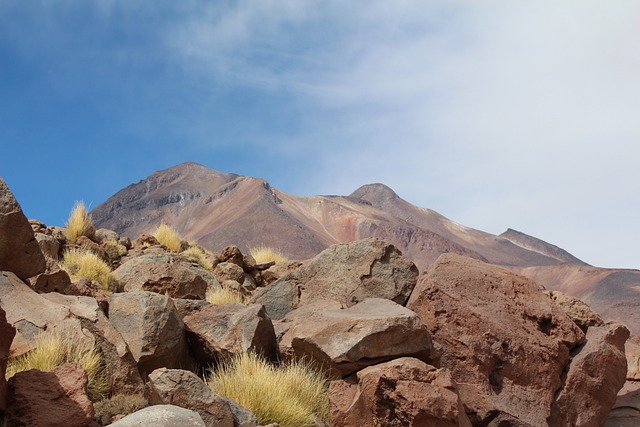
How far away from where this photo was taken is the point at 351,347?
7.54m

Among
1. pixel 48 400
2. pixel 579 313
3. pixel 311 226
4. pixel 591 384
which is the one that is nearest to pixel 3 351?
pixel 48 400

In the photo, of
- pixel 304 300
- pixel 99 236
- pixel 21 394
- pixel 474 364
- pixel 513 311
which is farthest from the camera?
pixel 99 236

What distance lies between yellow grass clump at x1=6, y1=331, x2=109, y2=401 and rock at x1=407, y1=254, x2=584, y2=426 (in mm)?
4411

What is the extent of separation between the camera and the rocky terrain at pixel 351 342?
20.3ft

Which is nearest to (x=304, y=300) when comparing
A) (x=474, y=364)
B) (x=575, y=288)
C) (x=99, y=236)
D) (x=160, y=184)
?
(x=474, y=364)

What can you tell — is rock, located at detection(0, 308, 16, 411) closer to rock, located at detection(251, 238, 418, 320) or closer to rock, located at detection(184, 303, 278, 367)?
rock, located at detection(184, 303, 278, 367)

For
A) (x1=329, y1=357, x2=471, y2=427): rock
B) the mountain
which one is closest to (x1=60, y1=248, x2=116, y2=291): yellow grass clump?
(x1=329, y1=357, x2=471, y2=427): rock

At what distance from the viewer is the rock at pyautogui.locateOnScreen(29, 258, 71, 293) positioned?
872cm

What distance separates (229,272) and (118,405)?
876 centimetres

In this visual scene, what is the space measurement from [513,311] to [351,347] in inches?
117

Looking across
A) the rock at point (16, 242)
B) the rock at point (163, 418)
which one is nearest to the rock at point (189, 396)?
the rock at point (163, 418)

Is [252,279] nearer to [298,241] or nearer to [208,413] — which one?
[208,413]

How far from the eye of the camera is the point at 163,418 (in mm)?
4879

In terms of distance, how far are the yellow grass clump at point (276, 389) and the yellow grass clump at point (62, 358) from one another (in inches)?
50.1
